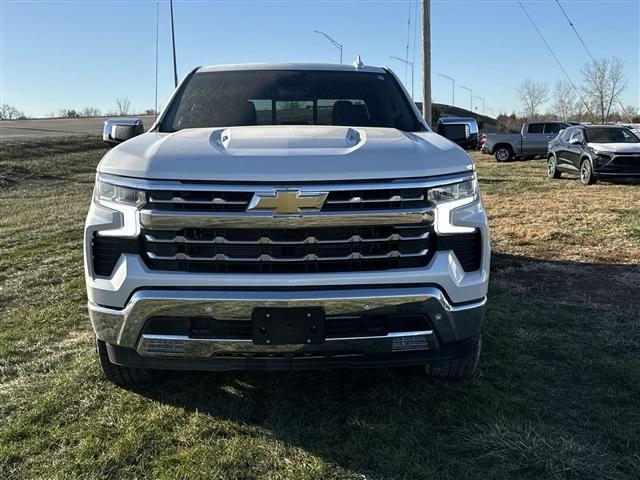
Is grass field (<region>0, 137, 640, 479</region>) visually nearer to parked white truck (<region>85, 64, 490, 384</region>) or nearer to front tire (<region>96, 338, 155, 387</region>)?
front tire (<region>96, 338, 155, 387</region>)

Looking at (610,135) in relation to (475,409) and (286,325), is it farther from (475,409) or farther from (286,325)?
(286,325)

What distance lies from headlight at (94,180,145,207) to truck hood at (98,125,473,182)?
0.24ft

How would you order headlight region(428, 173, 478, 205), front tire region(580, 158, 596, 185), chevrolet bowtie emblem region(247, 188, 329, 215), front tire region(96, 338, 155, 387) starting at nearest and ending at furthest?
chevrolet bowtie emblem region(247, 188, 329, 215) < headlight region(428, 173, 478, 205) < front tire region(96, 338, 155, 387) < front tire region(580, 158, 596, 185)

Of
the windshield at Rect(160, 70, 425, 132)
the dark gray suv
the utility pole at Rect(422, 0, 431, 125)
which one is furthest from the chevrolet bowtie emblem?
the dark gray suv

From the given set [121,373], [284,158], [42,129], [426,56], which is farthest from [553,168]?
[42,129]

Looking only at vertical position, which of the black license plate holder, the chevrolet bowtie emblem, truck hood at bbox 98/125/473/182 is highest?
truck hood at bbox 98/125/473/182

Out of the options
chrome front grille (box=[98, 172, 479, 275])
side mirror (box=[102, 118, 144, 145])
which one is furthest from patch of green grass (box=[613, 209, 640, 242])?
side mirror (box=[102, 118, 144, 145])

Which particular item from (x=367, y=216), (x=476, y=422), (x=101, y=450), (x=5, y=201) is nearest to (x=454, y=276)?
(x=367, y=216)

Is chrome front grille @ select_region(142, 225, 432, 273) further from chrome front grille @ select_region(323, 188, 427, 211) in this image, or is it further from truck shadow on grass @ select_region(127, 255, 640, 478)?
truck shadow on grass @ select_region(127, 255, 640, 478)

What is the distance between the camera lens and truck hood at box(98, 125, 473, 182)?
8.80 ft

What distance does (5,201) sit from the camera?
43.4 feet

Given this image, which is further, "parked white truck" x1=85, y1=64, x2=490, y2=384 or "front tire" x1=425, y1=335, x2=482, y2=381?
"front tire" x1=425, y1=335, x2=482, y2=381

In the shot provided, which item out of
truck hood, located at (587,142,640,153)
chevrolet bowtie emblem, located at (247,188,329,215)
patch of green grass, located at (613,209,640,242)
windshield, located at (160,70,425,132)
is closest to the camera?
chevrolet bowtie emblem, located at (247,188,329,215)

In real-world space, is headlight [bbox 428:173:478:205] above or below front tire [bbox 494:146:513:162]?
below
